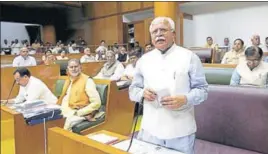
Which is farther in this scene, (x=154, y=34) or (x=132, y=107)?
(x=132, y=107)

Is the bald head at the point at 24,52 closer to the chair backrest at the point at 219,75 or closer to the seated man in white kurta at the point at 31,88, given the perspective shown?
the seated man in white kurta at the point at 31,88

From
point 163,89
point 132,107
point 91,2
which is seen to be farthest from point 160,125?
point 91,2

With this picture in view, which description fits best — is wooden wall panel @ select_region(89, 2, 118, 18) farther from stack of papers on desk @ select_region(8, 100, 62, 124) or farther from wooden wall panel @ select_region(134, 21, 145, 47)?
stack of papers on desk @ select_region(8, 100, 62, 124)

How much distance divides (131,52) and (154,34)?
3831 millimetres

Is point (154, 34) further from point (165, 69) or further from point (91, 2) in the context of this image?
point (91, 2)

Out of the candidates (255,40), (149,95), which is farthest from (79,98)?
(255,40)

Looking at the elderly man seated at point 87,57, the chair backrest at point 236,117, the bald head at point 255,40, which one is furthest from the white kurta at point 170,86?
the elderly man seated at point 87,57

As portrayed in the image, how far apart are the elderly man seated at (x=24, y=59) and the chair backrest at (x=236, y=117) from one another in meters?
2.75

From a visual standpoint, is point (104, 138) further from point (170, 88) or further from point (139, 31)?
point (139, 31)

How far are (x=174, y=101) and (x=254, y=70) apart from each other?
1597 mm

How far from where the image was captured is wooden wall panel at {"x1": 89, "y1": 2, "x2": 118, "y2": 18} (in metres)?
5.54

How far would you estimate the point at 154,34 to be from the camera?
Answer: 1.39 m

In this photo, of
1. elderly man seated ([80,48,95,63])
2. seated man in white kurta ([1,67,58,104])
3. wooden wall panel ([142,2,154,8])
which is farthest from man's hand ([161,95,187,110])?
wooden wall panel ([142,2,154,8])

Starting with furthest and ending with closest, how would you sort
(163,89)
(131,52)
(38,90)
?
1. (131,52)
2. (38,90)
3. (163,89)
